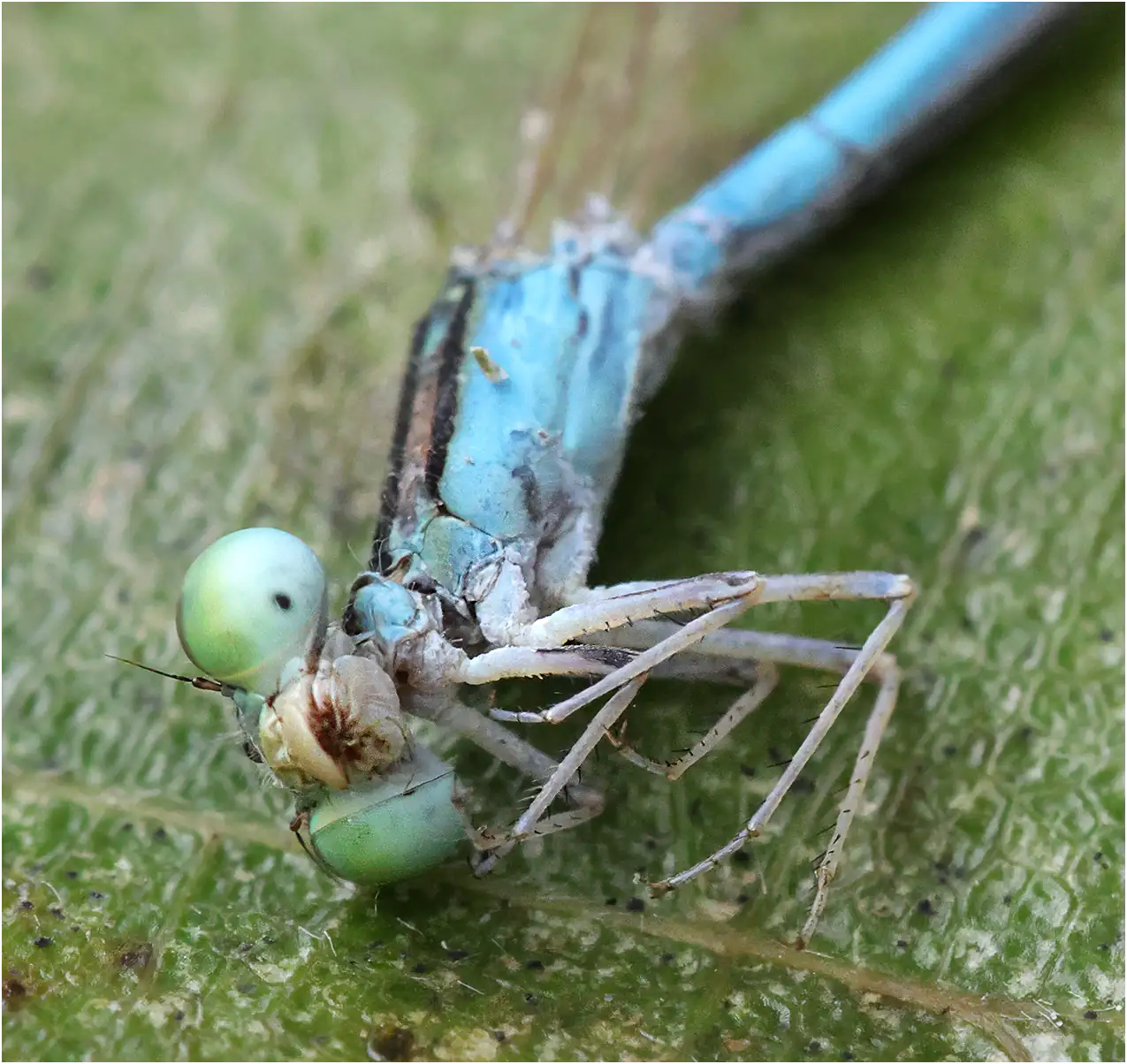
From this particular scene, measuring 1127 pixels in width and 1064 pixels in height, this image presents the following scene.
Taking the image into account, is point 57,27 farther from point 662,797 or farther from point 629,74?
point 662,797

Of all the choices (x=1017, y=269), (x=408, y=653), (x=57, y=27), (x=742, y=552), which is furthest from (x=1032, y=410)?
(x=57, y=27)

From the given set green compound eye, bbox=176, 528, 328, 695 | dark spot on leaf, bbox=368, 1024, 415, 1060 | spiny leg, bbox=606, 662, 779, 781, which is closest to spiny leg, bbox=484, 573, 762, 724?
spiny leg, bbox=606, 662, 779, 781

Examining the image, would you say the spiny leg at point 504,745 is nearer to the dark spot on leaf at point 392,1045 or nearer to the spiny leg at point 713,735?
the spiny leg at point 713,735

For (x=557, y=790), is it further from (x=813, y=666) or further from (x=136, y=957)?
(x=136, y=957)

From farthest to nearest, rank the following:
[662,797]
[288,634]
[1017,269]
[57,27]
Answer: [57,27], [1017,269], [662,797], [288,634]

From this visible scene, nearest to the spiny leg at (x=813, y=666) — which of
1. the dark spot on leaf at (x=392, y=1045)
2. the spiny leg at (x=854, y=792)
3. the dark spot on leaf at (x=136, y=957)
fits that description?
the spiny leg at (x=854, y=792)

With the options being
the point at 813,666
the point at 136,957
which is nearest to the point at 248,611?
the point at 136,957

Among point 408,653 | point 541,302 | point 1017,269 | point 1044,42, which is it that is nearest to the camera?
point 408,653
